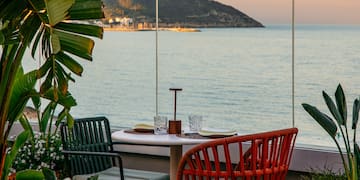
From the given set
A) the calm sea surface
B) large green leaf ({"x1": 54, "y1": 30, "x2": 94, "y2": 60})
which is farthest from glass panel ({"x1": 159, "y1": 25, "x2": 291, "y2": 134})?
large green leaf ({"x1": 54, "y1": 30, "x2": 94, "y2": 60})

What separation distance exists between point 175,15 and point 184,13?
3.4 inches

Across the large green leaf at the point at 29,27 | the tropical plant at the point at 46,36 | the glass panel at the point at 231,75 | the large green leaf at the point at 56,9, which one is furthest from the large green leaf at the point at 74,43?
the glass panel at the point at 231,75

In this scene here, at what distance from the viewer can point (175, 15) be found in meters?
5.06

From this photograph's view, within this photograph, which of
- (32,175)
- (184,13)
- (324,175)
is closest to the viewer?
(32,175)

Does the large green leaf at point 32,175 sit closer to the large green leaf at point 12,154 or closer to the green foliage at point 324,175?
the large green leaf at point 12,154

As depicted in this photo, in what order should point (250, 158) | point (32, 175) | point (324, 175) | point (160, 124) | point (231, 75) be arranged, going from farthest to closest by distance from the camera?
1. point (231, 75)
2. point (160, 124)
3. point (324, 175)
4. point (250, 158)
5. point (32, 175)

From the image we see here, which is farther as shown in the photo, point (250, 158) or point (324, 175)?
point (324, 175)

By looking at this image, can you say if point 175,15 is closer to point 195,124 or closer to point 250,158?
point 195,124

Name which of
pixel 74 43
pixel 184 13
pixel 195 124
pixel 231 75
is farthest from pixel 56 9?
pixel 184 13

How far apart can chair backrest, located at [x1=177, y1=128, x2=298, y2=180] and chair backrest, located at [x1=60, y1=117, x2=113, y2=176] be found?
1183 mm

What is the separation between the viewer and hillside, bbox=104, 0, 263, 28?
15.7 feet

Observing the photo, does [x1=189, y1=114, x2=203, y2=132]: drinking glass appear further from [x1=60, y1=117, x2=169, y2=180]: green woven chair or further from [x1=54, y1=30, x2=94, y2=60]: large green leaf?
[x1=54, y1=30, x2=94, y2=60]: large green leaf

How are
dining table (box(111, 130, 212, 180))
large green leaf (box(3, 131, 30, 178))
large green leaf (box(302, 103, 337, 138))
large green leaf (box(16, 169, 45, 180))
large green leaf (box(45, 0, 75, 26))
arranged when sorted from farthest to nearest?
dining table (box(111, 130, 212, 180)), large green leaf (box(302, 103, 337, 138)), large green leaf (box(3, 131, 30, 178)), large green leaf (box(16, 169, 45, 180)), large green leaf (box(45, 0, 75, 26))

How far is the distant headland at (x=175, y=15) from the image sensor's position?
15.8ft
